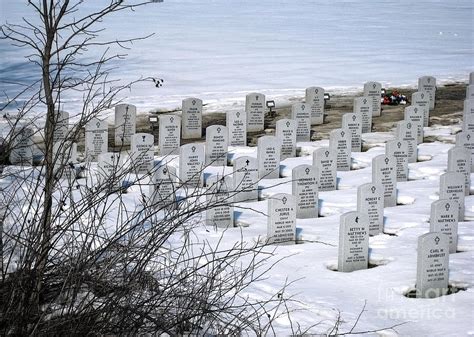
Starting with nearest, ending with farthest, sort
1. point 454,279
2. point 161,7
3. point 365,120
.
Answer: point 454,279
point 365,120
point 161,7

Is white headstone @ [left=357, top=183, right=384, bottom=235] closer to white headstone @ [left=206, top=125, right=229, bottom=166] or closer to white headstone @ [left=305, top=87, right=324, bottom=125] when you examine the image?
white headstone @ [left=206, top=125, right=229, bottom=166]

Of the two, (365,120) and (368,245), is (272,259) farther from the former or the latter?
(365,120)

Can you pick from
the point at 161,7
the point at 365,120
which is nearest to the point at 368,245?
the point at 365,120

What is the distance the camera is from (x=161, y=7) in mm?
31578

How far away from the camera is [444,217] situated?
9562 mm

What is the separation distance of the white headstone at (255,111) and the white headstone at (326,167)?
321 cm

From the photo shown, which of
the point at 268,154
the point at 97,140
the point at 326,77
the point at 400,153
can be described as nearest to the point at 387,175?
the point at 400,153

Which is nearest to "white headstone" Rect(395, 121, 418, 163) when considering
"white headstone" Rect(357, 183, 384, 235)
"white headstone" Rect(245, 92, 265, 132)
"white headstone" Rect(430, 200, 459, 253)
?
"white headstone" Rect(245, 92, 265, 132)

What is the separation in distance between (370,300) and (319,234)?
181cm

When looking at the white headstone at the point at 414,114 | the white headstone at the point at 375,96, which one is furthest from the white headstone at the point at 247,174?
the white headstone at the point at 375,96

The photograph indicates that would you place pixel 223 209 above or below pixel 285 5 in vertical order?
below

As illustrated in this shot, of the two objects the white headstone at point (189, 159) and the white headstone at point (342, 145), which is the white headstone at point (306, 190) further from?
the white headstone at point (342, 145)

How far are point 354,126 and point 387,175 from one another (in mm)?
2559

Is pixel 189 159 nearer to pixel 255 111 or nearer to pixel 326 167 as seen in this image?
pixel 326 167
